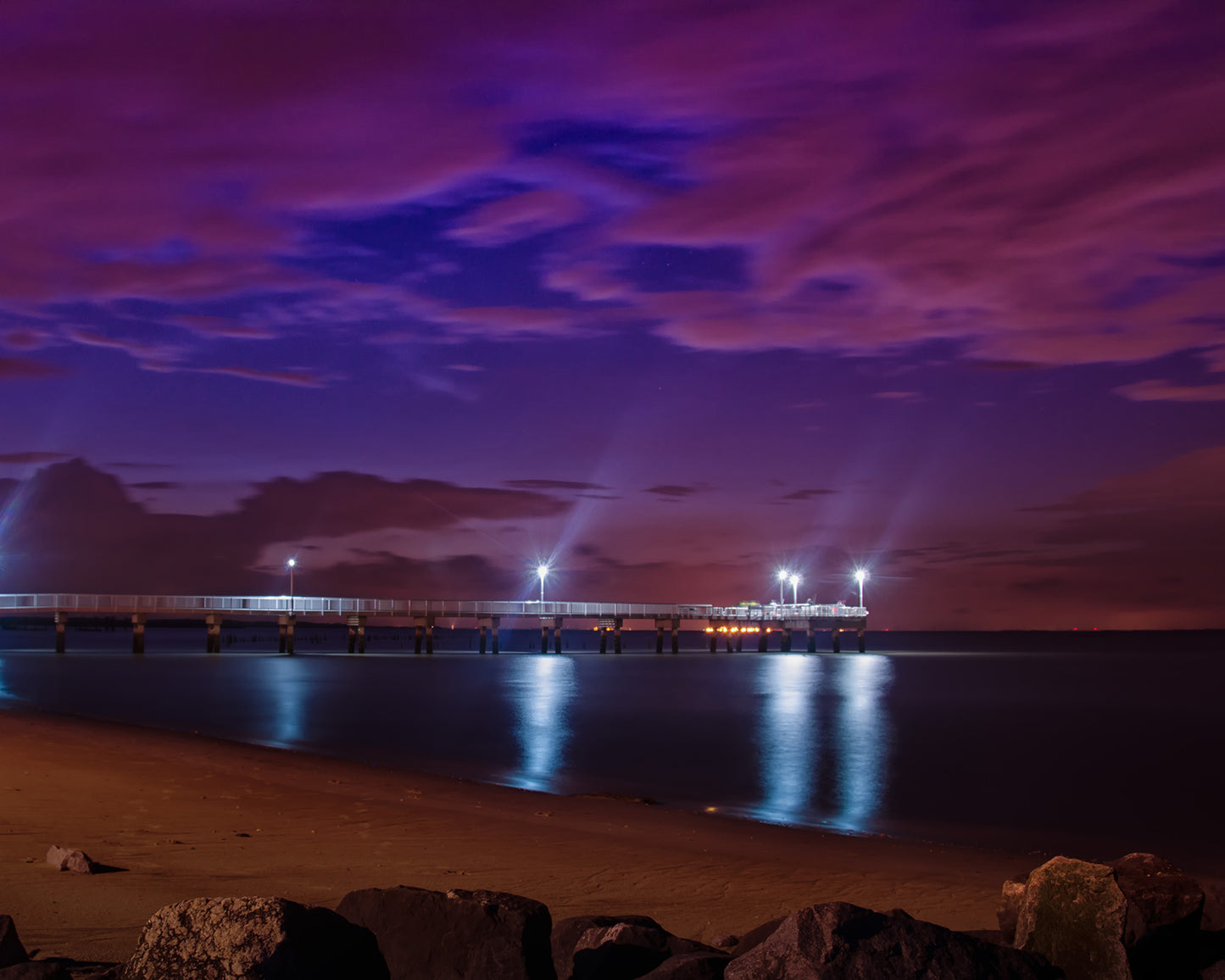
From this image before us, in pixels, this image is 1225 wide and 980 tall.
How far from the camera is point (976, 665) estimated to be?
111 meters

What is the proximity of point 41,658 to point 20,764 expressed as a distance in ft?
262

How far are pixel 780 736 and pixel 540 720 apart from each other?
9.48 metres

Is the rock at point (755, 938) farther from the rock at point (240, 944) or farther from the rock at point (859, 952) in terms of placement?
the rock at point (240, 944)

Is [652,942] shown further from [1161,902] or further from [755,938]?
[1161,902]

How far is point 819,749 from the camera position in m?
33.6

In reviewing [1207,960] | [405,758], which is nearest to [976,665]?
[405,758]

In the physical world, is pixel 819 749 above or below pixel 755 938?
below

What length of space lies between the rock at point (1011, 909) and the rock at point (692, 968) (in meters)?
2.12

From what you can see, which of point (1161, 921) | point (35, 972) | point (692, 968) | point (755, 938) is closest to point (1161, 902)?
point (1161, 921)

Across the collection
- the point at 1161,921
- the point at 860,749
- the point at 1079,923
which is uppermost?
the point at 1079,923

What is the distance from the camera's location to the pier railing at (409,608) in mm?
82375

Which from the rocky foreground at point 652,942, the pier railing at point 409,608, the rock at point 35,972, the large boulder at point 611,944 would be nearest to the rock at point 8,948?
the rocky foreground at point 652,942

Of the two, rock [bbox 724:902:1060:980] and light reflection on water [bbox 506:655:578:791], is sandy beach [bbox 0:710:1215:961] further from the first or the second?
light reflection on water [bbox 506:655:578:791]

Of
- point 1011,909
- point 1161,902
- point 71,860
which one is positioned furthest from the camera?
point 71,860
